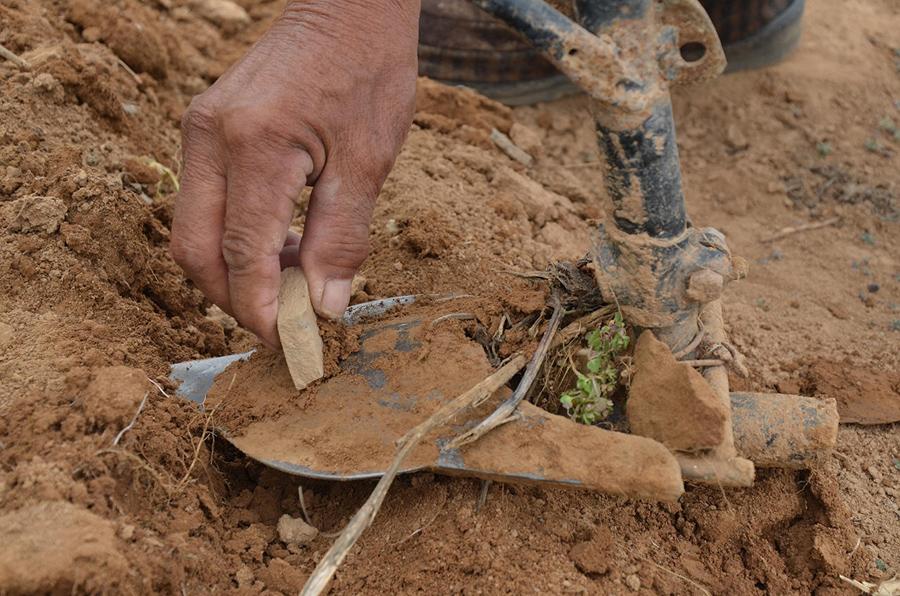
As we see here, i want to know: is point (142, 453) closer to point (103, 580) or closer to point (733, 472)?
point (103, 580)

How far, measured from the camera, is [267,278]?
1.59 m

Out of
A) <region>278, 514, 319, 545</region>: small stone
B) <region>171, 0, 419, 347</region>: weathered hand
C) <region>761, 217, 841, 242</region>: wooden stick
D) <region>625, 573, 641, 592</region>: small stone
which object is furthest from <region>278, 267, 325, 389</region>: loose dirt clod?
<region>761, 217, 841, 242</region>: wooden stick

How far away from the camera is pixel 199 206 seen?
161 centimetres

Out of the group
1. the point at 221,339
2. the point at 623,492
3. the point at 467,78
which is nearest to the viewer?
the point at 623,492

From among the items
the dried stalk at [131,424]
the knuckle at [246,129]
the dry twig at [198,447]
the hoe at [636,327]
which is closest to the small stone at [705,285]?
the hoe at [636,327]

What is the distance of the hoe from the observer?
4.66 ft

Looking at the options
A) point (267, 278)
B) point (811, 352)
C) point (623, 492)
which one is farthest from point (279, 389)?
point (811, 352)

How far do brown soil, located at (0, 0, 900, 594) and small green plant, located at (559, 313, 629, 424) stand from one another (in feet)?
0.57

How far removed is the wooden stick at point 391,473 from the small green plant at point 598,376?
15cm

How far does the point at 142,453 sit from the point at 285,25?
3.11 feet

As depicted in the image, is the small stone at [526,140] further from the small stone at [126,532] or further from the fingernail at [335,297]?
the small stone at [126,532]

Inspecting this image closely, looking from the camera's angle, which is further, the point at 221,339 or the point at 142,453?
the point at 221,339

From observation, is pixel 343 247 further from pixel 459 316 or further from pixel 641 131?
pixel 641 131

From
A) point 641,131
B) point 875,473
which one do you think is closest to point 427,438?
point 641,131
